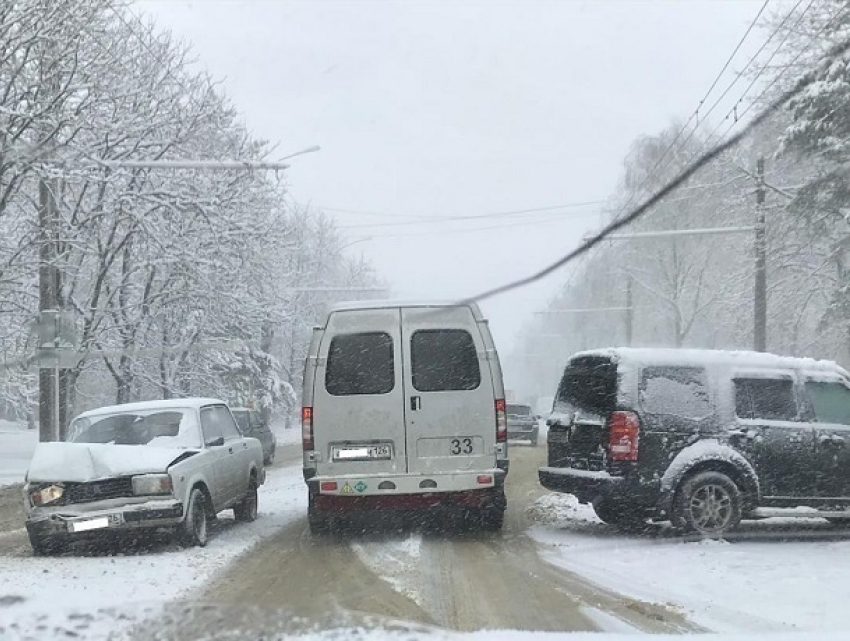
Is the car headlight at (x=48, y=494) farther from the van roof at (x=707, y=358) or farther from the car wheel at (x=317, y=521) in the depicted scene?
the van roof at (x=707, y=358)

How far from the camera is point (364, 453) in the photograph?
9172mm

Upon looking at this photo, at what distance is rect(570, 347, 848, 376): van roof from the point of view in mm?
9359

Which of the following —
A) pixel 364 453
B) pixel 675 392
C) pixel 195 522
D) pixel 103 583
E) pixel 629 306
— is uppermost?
pixel 629 306

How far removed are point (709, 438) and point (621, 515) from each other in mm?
1447

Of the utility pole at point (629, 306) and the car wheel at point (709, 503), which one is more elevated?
the utility pole at point (629, 306)

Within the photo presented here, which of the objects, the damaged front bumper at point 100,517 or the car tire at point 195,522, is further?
the car tire at point 195,522

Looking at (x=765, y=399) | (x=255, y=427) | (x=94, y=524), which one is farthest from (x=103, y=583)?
(x=255, y=427)

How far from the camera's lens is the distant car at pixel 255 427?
2093cm

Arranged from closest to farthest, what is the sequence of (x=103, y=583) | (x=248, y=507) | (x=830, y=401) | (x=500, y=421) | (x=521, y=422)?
(x=103, y=583)
(x=500, y=421)
(x=830, y=401)
(x=248, y=507)
(x=521, y=422)

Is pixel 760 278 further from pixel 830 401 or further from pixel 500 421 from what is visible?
pixel 500 421

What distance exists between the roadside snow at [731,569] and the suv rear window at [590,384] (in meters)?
1.40

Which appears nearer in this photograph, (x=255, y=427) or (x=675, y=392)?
(x=675, y=392)

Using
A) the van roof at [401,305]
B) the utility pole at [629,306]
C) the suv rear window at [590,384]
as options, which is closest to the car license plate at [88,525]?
the van roof at [401,305]

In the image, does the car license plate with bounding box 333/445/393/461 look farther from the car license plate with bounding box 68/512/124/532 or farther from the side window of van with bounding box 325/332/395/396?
the car license plate with bounding box 68/512/124/532
